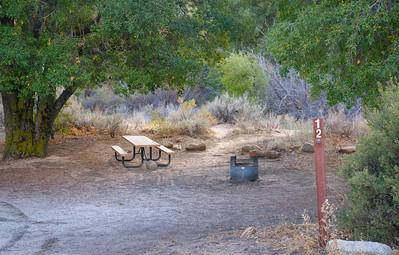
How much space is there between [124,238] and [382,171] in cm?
351

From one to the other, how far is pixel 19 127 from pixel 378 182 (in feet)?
38.1

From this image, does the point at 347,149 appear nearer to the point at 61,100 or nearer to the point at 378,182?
the point at 61,100

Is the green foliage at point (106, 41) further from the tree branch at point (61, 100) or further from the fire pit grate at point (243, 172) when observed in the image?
the fire pit grate at point (243, 172)

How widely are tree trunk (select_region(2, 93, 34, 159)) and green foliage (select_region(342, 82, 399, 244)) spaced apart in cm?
1107

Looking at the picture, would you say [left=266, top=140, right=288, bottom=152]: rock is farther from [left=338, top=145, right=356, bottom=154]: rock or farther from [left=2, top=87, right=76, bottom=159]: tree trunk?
[left=2, top=87, right=76, bottom=159]: tree trunk

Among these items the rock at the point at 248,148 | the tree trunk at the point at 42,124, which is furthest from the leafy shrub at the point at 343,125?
the tree trunk at the point at 42,124

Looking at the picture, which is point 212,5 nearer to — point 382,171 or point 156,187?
point 156,187

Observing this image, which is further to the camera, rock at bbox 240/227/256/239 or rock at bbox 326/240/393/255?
rock at bbox 240/227/256/239

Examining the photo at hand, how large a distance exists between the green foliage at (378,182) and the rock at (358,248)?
0.38m

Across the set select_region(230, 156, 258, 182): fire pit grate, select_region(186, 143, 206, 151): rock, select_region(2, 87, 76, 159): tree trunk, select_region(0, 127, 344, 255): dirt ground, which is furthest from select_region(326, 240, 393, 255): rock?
select_region(186, 143, 206, 151): rock

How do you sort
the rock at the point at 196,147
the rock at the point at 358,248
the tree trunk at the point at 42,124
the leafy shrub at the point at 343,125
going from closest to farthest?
1. the rock at the point at 358,248
2. the tree trunk at the point at 42,124
3. the rock at the point at 196,147
4. the leafy shrub at the point at 343,125

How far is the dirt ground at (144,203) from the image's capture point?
8.23 metres

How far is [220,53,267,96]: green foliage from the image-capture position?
2719 cm

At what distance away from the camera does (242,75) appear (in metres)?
27.5
